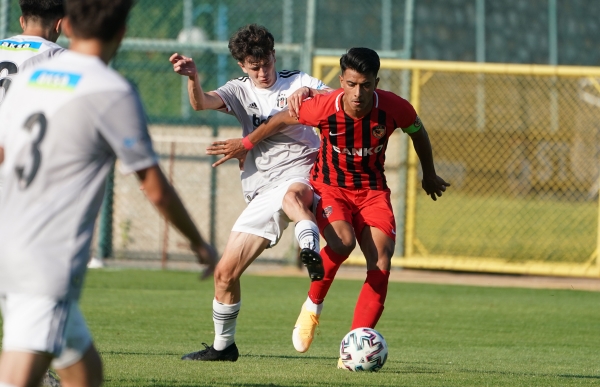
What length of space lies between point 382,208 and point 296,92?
1028 mm

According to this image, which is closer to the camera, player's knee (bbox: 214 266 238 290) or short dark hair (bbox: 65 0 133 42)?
short dark hair (bbox: 65 0 133 42)

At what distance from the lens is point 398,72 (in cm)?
1390

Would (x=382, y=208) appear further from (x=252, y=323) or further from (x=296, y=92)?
(x=252, y=323)

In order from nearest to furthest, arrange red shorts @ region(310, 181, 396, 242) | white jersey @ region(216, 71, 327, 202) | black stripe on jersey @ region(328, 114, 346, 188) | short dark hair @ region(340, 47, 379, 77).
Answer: short dark hair @ region(340, 47, 379, 77) → red shorts @ region(310, 181, 396, 242) → black stripe on jersey @ region(328, 114, 346, 188) → white jersey @ region(216, 71, 327, 202)

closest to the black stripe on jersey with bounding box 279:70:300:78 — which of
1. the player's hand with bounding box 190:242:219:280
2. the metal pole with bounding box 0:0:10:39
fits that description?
the player's hand with bounding box 190:242:219:280

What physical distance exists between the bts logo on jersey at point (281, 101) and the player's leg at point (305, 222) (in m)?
0.65

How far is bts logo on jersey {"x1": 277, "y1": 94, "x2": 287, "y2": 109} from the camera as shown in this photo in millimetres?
7273

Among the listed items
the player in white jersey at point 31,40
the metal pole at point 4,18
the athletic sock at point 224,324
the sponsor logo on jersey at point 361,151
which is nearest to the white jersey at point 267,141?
the sponsor logo on jersey at point 361,151

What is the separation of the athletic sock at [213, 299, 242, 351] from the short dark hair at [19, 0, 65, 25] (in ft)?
7.52

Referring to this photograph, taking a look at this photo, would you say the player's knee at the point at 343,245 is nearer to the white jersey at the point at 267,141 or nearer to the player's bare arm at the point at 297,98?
the white jersey at the point at 267,141

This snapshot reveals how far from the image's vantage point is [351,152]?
682cm

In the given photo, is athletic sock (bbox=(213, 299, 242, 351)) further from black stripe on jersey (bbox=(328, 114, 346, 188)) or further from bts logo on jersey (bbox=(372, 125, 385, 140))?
bts logo on jersey (bbox=(372, 125, 385, 140))

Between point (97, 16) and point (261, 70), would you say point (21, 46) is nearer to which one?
point (261, 70)

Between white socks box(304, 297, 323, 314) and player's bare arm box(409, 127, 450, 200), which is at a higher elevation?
player's bare arm box(409, 127, 450, 200)
